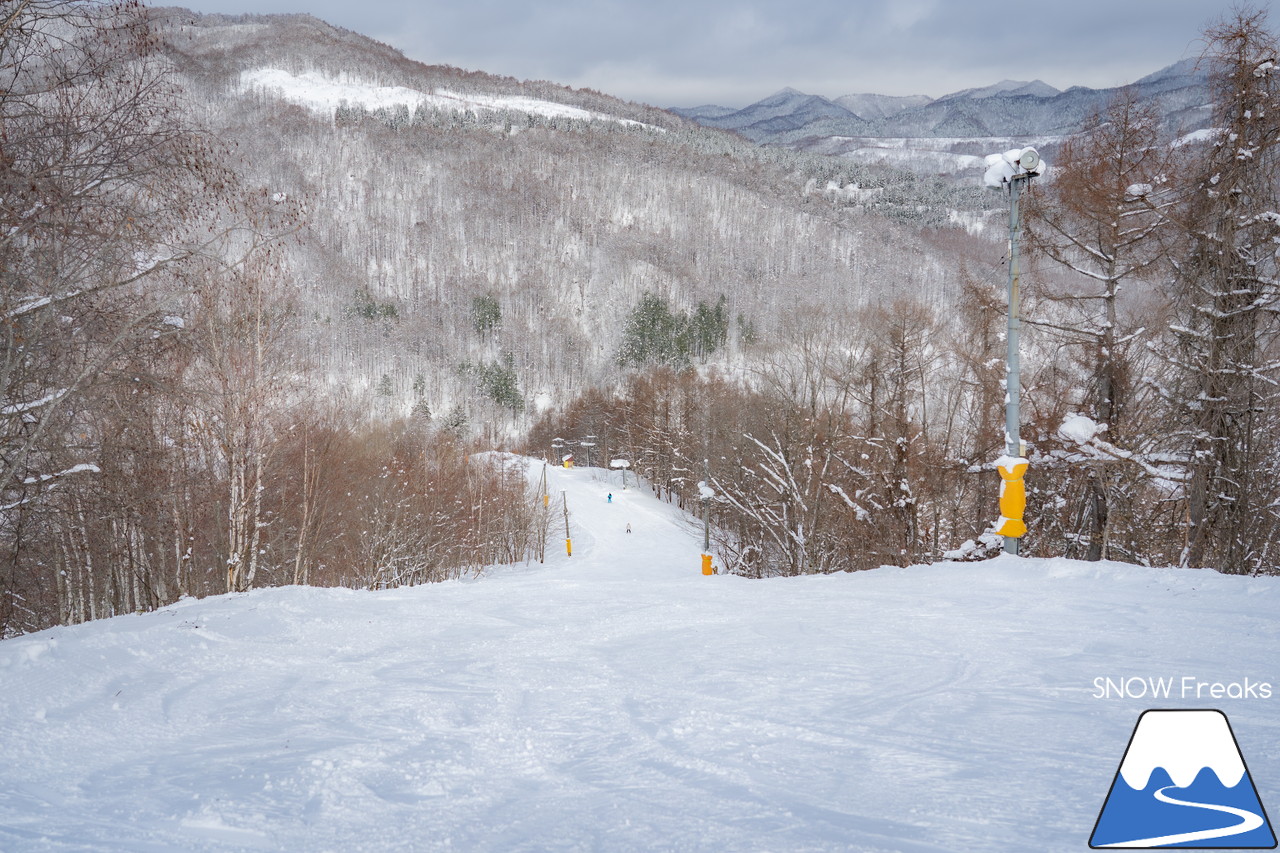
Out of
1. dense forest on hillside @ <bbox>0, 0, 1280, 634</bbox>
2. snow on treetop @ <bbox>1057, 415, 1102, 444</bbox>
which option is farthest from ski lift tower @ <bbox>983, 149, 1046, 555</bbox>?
snow on treetop @ <bbox>1057, 415, 1102, 444</bbox>

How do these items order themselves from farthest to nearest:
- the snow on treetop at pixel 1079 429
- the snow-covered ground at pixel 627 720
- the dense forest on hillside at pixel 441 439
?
the snow on treetop at pixel 1079 429
the dense forest on hillside at pixel 441 439
the snow-covered ground at pixel 627 720

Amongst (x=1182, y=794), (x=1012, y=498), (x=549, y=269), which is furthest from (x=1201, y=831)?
(x=549, y=269)

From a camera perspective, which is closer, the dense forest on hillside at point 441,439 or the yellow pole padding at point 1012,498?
the dense forest on hillside at point 441,439

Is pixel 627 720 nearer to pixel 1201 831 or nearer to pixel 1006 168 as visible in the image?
pixel 1201 831

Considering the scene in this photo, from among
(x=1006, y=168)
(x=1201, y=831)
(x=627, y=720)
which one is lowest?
(x=627, y=720)

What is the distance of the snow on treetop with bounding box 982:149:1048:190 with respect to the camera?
28.2ft

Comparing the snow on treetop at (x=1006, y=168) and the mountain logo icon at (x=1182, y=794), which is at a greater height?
the snow on treetop at (x=1006, y=168)

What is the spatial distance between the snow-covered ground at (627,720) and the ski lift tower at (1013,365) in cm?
154

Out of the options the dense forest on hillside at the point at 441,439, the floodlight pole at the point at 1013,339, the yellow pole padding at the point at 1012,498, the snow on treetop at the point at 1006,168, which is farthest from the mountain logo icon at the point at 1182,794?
the snow on treetop at the point at 1006,168

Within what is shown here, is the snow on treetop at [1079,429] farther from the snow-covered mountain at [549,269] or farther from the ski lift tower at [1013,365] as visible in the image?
the snow-covered mountain at [549,269]

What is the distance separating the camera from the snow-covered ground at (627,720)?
263 cm

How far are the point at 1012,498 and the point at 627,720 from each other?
6387 mm

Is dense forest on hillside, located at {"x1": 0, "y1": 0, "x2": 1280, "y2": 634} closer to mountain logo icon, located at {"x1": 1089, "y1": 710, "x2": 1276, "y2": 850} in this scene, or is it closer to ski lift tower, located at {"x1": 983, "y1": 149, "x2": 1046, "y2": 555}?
ski lift tower, located at {"x1": 983, "y1": 149, "x2": 1046, "y2": 555}

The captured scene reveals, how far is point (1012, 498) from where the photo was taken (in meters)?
8.40
